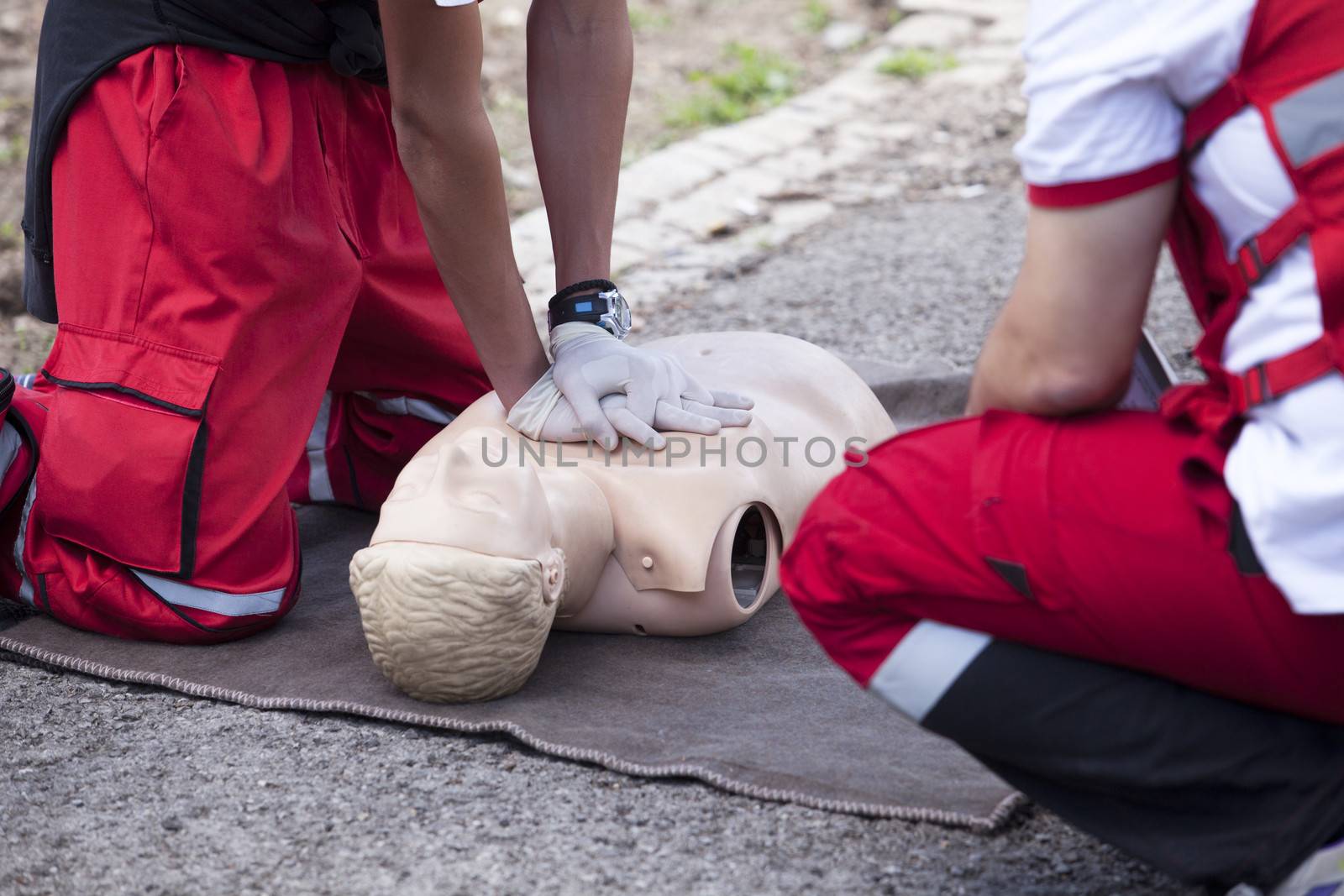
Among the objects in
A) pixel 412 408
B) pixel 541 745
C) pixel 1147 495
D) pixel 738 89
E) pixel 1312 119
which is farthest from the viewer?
pixel 738 89

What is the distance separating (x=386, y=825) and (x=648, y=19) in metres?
5.21

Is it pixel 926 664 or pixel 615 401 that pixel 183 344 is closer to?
pixel 615 401

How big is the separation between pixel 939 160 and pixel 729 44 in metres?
1.49

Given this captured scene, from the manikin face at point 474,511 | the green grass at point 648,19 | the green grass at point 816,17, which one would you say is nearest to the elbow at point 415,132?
the manikin face at point 474,511

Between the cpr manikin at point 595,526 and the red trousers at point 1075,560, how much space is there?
0.54m

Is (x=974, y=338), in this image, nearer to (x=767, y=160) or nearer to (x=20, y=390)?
(x=767, y=160)

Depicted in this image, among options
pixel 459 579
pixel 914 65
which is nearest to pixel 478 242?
pixel 459 579

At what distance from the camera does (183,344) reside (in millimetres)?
2086

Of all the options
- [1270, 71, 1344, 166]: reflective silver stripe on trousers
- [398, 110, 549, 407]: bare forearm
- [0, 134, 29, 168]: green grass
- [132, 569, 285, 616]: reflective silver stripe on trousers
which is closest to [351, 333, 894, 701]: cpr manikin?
[398, 110, 549, 407]: bare forearm

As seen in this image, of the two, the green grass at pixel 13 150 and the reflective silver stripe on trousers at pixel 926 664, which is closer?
the reflective silver stripe on trousers at pixel 926 664

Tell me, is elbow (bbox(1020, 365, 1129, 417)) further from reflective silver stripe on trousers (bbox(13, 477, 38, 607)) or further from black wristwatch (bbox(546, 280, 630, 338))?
reflective silver stripe on trousers (bbox(13, 477, 38, 607))

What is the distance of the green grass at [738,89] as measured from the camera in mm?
5211

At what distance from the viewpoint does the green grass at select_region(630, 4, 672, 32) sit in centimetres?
618

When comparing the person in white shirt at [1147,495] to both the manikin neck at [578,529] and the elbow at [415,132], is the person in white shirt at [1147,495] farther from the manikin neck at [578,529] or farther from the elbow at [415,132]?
the elbow at [415,132]
